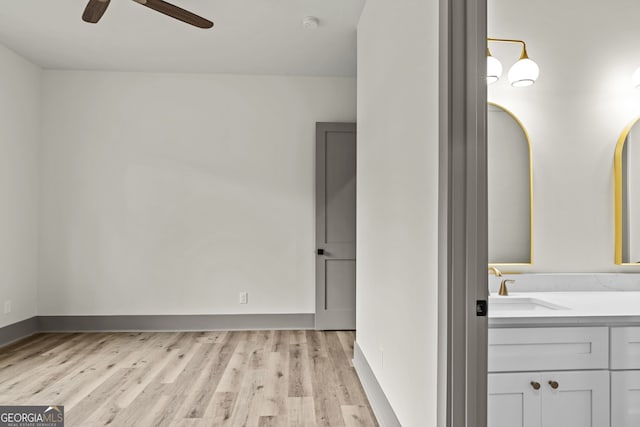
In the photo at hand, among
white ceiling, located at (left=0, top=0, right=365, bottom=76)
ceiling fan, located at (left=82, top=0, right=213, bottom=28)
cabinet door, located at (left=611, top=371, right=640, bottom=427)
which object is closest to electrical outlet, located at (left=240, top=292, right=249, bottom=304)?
white ceiling, located at (left=0, top=0, right=365, bottom=76)

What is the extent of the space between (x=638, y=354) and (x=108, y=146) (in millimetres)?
4640

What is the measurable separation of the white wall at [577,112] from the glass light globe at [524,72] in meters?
0.14

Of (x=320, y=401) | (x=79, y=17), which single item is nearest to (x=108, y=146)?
(x=79, y=17)

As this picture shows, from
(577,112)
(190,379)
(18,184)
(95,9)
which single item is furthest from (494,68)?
(18,184)

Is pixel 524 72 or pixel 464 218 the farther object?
pixel 524 72

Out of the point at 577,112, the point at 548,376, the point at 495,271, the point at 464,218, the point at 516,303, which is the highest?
the point at 577,112

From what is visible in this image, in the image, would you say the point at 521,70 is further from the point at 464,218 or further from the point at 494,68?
the point at 464,218

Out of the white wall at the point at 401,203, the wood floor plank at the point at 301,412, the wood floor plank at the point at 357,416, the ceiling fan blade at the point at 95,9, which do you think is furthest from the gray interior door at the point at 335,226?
the ceiling fan blade at the point at 95,9

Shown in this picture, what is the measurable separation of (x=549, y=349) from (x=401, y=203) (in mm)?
868

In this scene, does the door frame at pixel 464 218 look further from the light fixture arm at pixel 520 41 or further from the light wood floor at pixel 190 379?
the light wood floor at pixel 190 379

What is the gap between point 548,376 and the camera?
1770 millimetres

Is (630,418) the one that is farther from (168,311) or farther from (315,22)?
(168,311)

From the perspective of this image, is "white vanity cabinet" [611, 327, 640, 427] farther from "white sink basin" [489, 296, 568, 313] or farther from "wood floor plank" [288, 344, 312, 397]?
"wood floor plank" [288, 344, 312, 397]

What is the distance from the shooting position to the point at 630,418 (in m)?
1.80
